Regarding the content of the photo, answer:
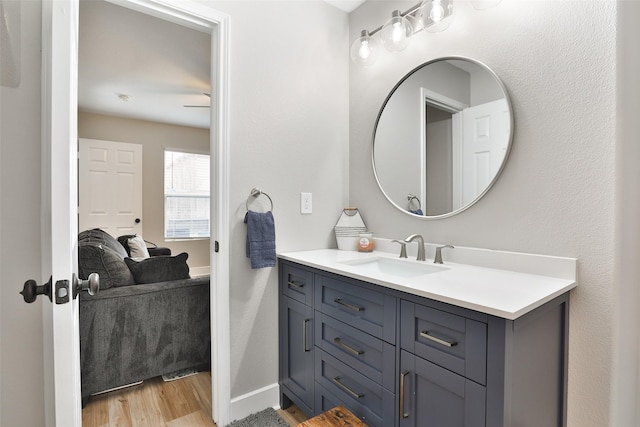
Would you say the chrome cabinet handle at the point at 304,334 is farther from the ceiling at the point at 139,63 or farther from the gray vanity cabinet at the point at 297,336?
the ceiling at the point at 139,63

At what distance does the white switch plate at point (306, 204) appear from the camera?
79.2 inches

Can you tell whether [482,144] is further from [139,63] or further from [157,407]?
[139,63]

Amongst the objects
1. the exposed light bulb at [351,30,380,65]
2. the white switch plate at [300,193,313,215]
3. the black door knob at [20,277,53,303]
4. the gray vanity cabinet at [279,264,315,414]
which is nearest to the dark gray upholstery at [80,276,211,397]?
the gray vanity cabinet at [279,264,315,414]

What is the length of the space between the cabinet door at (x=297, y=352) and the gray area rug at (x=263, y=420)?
12 cm

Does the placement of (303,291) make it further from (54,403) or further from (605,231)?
(605,231)

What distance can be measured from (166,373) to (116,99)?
3536mm

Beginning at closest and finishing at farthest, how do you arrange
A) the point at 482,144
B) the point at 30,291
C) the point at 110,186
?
the point at 30,291
the point at 482,144
the point at 110,186

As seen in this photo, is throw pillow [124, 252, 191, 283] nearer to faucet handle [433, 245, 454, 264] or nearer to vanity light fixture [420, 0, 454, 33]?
faucet handle [433, 245, 454, 264]

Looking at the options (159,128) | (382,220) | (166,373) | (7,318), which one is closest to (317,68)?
(382,220)

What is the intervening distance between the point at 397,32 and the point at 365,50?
0.24m

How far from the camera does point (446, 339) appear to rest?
1.03 metres

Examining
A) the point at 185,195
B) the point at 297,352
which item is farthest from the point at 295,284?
the point at 185,195

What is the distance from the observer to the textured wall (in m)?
4.77

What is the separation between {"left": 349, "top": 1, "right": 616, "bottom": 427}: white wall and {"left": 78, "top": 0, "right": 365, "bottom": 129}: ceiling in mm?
1124
